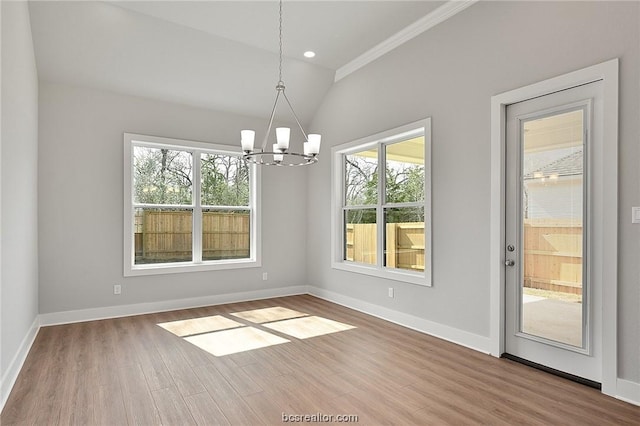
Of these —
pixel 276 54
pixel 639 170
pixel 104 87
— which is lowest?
pixel 639 170

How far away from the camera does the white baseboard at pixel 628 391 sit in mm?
2467

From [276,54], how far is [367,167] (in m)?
1.97

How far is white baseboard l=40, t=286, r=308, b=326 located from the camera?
4.38 m

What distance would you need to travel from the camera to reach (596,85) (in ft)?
9.03

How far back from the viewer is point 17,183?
10.1 feet

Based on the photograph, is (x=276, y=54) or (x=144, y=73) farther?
(x=276, y=54)

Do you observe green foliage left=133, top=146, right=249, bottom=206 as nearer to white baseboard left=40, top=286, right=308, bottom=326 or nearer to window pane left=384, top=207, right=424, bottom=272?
white baseboard left=40, top=286, right=308, bottom=326

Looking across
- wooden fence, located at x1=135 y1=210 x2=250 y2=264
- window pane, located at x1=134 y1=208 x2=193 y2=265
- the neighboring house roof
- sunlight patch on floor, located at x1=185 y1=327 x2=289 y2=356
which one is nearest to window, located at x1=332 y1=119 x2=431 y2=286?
the neighboring house roof

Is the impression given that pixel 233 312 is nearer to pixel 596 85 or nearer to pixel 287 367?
pixel 287 367

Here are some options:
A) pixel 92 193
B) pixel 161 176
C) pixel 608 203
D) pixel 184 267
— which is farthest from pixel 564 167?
pixel 92 193

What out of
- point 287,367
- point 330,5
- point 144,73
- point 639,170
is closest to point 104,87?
point 144,73

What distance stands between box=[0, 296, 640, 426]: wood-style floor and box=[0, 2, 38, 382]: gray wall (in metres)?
0.43

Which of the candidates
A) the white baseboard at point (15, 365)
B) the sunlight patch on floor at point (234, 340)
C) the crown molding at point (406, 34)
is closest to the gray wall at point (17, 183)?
the white baseboard at point (15, 365)

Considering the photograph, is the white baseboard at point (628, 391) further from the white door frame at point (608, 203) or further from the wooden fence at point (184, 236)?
the wooden fence at point (184, 236)
